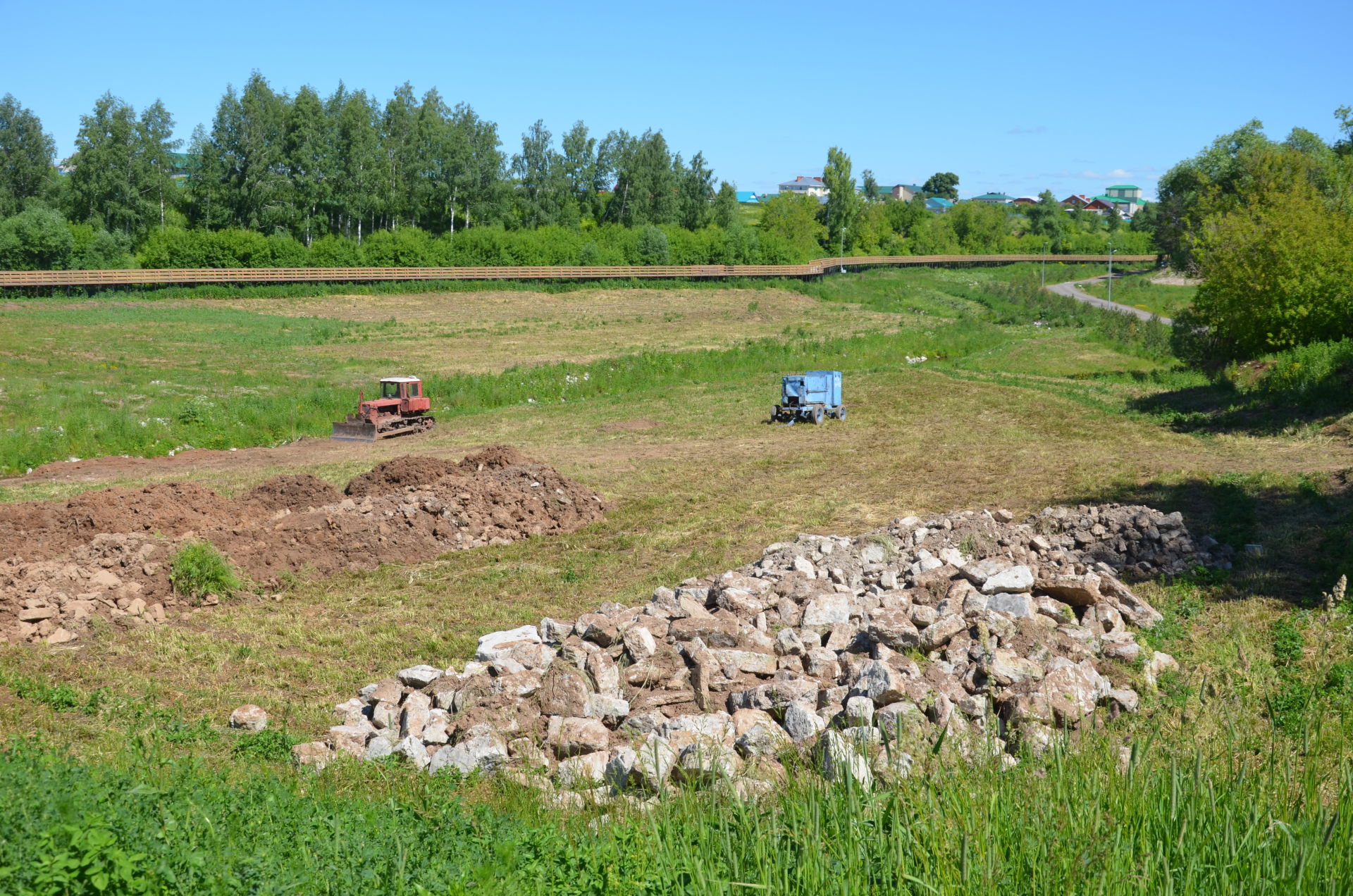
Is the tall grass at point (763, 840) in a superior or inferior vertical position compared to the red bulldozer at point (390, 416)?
superior

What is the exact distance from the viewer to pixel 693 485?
21.4m

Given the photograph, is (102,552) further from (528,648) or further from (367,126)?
(367,126)

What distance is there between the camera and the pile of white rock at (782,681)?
7383 millimetres

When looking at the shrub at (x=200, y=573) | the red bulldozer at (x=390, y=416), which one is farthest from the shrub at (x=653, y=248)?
the shrub at (x=200, y=573)

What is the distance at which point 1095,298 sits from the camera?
308 ft

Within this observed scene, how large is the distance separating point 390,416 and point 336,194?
6242cm

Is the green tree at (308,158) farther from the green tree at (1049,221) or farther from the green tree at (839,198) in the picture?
the green tree at (1049,221)

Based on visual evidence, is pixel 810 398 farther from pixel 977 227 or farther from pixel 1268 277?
pixel 977 227

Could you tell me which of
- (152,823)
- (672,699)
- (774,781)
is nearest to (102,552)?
(672,699)

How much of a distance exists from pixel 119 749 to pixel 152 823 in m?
4.18

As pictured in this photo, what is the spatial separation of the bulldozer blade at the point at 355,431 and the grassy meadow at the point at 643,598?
1.44 metres

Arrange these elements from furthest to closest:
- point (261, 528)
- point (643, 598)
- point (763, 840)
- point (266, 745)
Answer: point (261, 528), point (643, 598), point (266, 745), point (763, 840)

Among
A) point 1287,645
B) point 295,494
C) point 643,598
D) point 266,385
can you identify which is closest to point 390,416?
point 266,385

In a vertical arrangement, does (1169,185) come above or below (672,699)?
above
